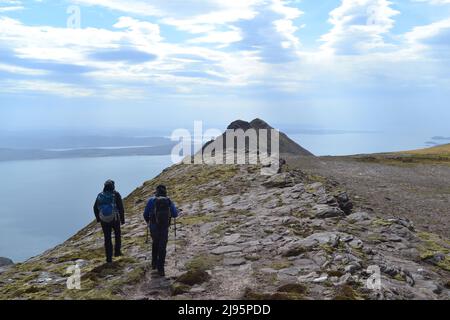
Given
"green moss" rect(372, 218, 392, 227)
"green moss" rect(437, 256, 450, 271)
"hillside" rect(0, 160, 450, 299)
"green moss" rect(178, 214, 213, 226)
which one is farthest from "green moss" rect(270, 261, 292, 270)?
"green moss" rect(178, 214, 213, 226)

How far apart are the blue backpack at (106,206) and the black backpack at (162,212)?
7.88 ft

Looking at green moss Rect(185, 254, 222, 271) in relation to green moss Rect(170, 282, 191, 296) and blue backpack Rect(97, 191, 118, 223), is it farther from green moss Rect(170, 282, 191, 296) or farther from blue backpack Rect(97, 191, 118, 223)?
blue backpack Rect(97, 191, 118, 223)

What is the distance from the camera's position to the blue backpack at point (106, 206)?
16.5 meters

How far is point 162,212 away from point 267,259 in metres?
4.68

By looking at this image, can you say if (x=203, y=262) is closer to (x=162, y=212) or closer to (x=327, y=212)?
(x=162, y=212)

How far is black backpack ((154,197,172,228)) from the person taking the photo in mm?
15094

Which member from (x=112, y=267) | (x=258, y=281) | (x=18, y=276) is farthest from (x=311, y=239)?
(x=18, y=276)

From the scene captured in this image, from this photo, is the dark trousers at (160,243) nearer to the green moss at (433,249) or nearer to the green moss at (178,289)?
the green moss at (178,289)

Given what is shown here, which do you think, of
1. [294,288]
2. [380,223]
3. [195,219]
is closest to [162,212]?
[294,288]

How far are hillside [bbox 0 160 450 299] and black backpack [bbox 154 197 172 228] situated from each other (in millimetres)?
1959

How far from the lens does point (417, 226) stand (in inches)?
968

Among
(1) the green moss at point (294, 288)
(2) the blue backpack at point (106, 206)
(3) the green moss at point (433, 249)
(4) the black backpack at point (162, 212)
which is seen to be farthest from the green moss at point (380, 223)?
(2) the blue backpack at point (106, 206)
